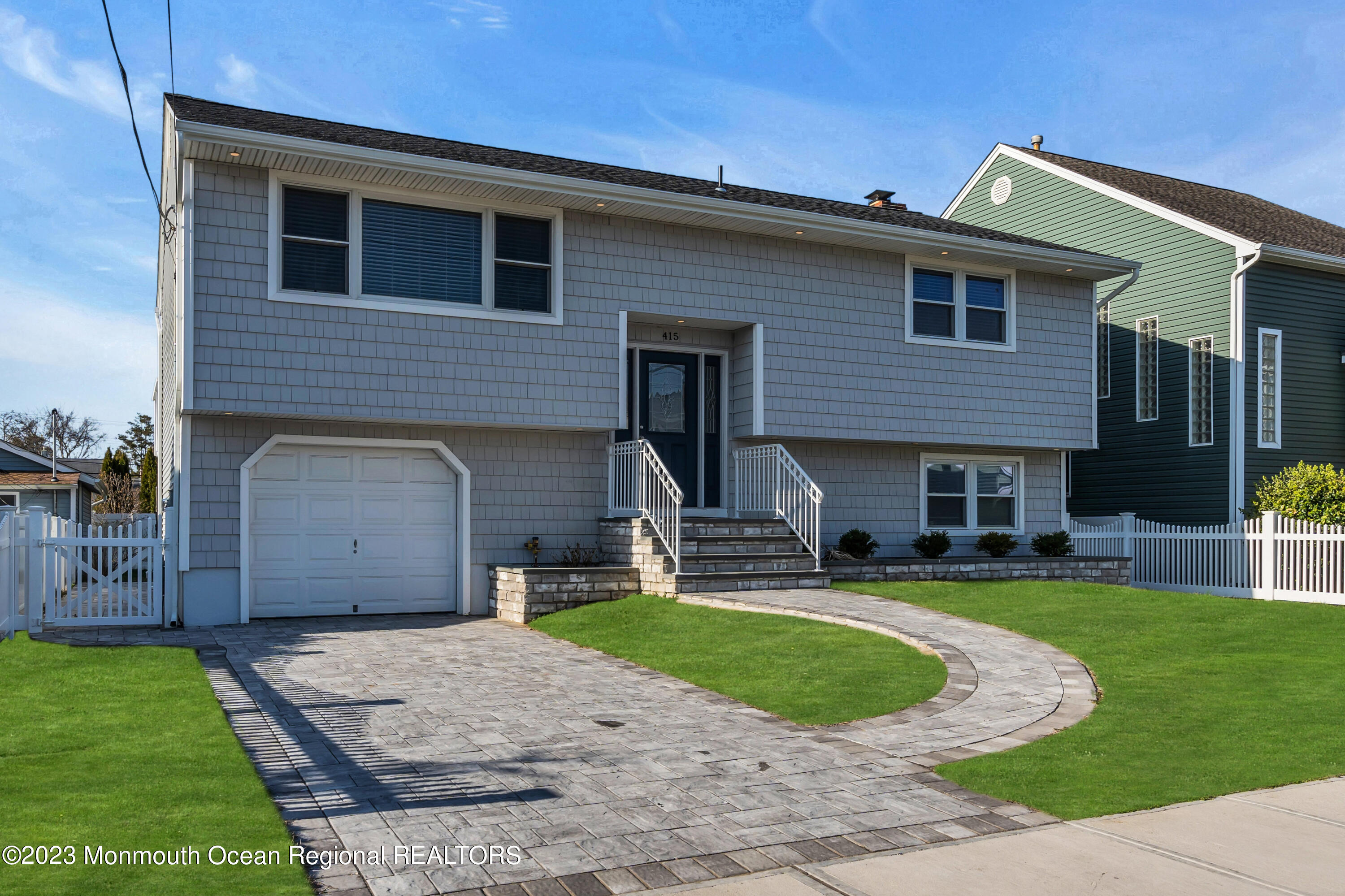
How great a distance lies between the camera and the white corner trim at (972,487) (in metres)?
16.9

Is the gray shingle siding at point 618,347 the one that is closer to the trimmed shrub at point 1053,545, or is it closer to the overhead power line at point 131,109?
the overhead power line at point 131,109

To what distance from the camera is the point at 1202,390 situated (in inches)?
754

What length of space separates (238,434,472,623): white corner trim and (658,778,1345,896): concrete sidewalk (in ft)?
32.4

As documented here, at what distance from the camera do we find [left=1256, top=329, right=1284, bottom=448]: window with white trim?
18594 mm

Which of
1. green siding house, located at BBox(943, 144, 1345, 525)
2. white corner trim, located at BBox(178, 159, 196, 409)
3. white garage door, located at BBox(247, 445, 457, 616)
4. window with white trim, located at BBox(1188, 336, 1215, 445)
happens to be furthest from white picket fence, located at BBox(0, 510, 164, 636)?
window with white trim, located at BBox(1188, 336, 1215, 445)

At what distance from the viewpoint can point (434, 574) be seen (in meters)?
13.8

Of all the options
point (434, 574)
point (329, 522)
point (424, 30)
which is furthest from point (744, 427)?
point (424, 30)

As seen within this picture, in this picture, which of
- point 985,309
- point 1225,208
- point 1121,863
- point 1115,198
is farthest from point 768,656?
point 1225,208

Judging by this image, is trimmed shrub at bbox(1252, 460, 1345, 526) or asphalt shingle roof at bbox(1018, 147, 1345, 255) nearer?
trimmed shrub at bbox(1252, 460, 1345, 526)

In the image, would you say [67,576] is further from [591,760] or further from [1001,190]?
[1001,190]

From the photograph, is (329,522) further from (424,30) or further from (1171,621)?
(1171,621)

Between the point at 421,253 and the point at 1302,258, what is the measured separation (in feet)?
51.4

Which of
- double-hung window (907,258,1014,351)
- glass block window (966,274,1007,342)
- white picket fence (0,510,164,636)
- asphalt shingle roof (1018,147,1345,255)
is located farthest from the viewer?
asphalt shingle roof (1018,147,1345,255)

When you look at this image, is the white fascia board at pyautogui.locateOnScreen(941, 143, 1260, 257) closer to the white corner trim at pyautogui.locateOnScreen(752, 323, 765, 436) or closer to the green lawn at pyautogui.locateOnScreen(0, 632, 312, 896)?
the white corner trim at pyautogui.locateOnScreen(752, 323, 765, 436)
